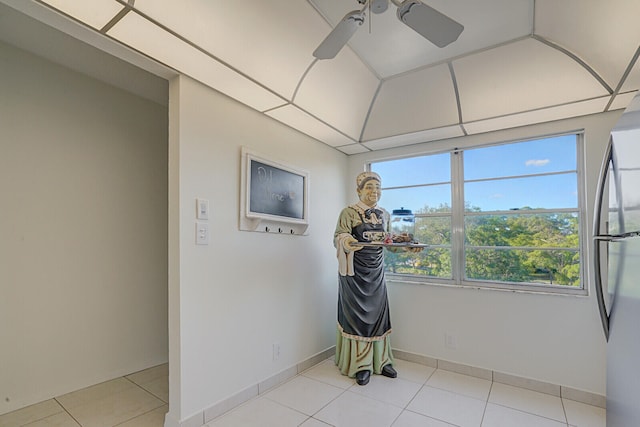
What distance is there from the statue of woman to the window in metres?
0.65

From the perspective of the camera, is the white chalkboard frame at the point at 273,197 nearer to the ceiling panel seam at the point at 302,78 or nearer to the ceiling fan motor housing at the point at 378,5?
the ceiling panel seam at the point at 302,78

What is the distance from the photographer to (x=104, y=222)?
268 cm

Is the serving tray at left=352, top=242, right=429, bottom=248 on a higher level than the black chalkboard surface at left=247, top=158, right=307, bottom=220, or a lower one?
lower

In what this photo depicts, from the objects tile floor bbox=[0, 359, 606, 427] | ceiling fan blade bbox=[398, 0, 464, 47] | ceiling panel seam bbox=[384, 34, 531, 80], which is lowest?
tile floor bbox=[0, 359, 606, 427]

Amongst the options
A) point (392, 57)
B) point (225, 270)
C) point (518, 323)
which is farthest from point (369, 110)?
point (518, 323)

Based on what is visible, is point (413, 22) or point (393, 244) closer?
point (413, 22)

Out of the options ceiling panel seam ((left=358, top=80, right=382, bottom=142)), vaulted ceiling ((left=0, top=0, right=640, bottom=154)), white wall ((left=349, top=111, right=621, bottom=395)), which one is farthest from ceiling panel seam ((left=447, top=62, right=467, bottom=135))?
ceiling panel seam ((left=358, top=80, right=382, bottom=142))

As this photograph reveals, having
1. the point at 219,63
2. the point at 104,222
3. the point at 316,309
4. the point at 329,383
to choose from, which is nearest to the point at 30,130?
the point at 104,222

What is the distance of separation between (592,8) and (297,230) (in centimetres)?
241

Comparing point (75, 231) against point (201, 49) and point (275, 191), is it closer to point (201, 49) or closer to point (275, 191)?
point (275, 191)

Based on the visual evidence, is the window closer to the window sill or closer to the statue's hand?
the window sill

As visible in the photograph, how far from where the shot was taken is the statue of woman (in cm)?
273

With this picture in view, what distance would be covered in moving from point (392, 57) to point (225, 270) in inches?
78.4

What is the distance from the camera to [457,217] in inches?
120
